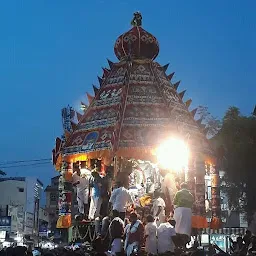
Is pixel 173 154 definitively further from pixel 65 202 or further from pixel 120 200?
pixel 65 202

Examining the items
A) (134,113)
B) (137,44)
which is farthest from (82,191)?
(137,44)

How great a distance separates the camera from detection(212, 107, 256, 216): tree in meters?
34.0

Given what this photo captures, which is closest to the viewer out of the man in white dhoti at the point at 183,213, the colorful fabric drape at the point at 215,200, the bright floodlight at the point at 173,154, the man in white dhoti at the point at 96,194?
the man in white dhoti at the point at 183,213

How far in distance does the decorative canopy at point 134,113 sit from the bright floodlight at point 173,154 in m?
0.27

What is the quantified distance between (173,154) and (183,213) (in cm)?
477

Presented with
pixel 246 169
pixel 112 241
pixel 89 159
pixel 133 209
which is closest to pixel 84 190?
pixel 89 159

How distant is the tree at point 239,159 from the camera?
3397 centimetres

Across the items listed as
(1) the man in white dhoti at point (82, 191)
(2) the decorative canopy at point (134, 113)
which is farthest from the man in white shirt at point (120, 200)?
(1) the man in white dhoti at point (82, 191)

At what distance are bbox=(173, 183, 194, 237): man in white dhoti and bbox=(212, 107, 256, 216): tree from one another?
1789cm

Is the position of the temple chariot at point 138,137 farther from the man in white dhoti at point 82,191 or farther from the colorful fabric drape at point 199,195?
the man in white dhoti at point 82,191

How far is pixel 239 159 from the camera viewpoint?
34.0 m

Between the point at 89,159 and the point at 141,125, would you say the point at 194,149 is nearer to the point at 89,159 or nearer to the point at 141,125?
the point at 141,125

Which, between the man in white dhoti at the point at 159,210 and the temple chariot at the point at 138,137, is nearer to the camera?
the man in white dhoti at the point at 159,210

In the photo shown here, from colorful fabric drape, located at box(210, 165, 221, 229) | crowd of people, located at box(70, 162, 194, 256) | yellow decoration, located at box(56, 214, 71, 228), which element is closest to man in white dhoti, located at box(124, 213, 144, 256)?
crowd of people, located at box(70, 162, 194, 256)
